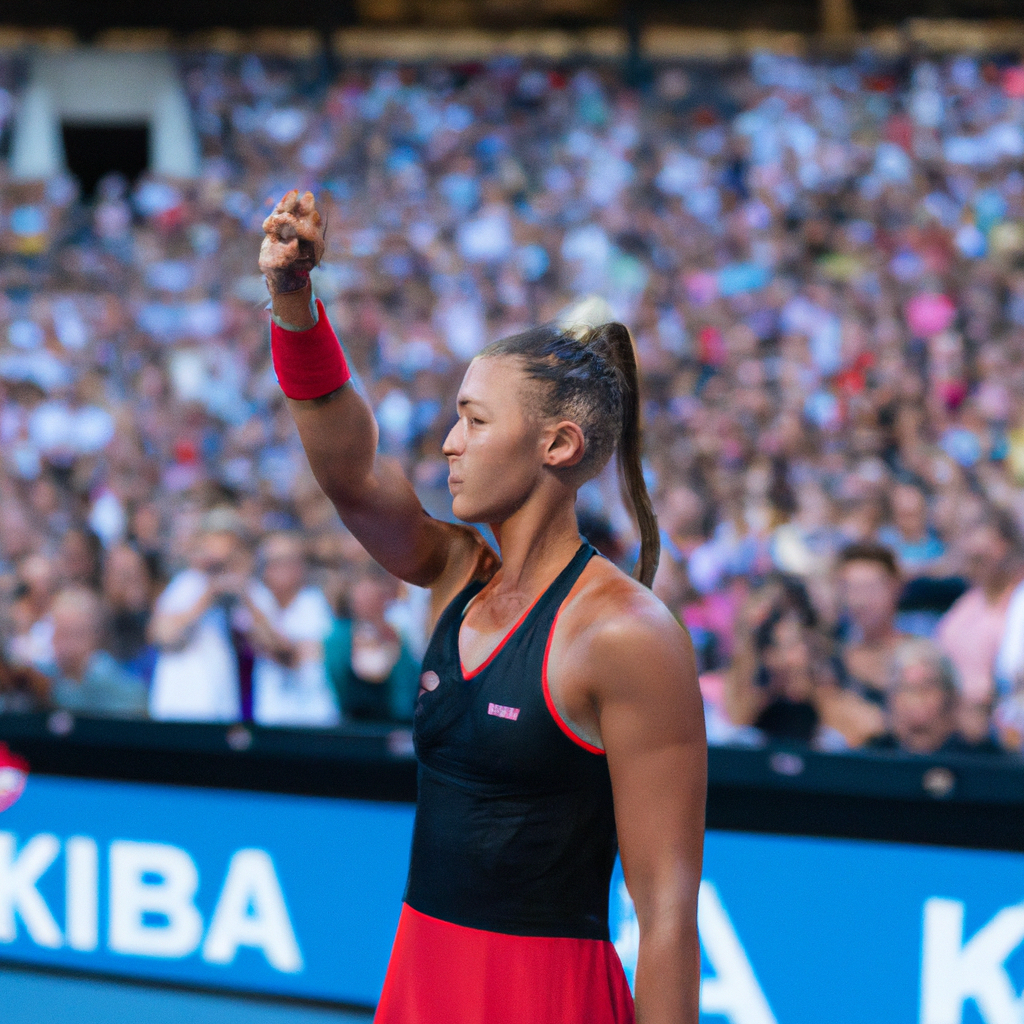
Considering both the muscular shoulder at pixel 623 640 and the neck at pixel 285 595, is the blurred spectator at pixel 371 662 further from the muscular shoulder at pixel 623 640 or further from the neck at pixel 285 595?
the muscular shoulder at pixel 623 640

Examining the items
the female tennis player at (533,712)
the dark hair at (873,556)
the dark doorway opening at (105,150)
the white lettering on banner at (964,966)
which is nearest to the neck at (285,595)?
the dark hair at (873,556)

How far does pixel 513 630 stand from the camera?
1.75 meters

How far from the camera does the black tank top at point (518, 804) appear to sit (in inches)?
65.2

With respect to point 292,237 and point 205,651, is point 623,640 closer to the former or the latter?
point 292,237

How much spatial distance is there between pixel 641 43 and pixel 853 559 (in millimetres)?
15140

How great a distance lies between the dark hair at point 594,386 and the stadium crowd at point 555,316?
0.27 metres

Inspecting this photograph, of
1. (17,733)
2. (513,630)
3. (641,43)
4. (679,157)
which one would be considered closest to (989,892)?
(513,630)

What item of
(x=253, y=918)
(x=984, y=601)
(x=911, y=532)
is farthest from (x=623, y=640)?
(x=911, y=532)

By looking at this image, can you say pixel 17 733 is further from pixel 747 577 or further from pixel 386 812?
pixel 747 577

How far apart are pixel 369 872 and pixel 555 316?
85.6 inches

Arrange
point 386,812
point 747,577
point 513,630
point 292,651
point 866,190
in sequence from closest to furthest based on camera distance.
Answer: point 513,630, point 386,812, point 292,651, point 747,577, point 866,190

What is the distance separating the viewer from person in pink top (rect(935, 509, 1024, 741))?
17.4 ft

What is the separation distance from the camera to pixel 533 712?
5.40 feet

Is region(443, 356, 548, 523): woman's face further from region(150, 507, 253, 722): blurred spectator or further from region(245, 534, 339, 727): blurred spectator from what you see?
region(150, 507, 253, 722): blurred spectator
